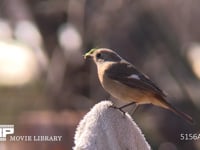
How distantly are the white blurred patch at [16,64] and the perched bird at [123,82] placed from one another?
43 centimetres

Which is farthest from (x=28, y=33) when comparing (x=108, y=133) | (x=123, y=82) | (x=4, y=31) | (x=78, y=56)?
(x=108, y=133)

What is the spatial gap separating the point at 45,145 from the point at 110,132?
1.28 metres

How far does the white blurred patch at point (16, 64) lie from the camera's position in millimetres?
2137

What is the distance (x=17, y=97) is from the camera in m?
2.15

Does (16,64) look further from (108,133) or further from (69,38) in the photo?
(108,133)

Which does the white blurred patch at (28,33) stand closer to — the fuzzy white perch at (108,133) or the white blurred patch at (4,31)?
the white blurred patch at (4,31)

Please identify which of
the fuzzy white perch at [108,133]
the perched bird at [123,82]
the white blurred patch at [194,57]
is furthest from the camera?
the white blurred patch at [194,57]

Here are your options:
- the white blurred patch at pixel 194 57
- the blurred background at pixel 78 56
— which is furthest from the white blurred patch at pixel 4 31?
the white blurred patch at pixel 194 57

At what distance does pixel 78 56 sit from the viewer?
7.19 feet

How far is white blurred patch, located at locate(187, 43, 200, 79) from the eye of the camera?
7.38 feet

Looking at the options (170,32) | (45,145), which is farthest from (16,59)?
(170,32)

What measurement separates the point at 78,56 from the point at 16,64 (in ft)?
0.80

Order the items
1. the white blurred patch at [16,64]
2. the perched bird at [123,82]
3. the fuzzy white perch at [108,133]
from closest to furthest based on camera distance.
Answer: the fuzzy white perch at [108,133] → the perched bird at [123,82] → the white blurred patch at [16,64]

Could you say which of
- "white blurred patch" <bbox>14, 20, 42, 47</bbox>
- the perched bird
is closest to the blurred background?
"white blurred patch" <bbox>14, 20, 42, 47</bbox>
